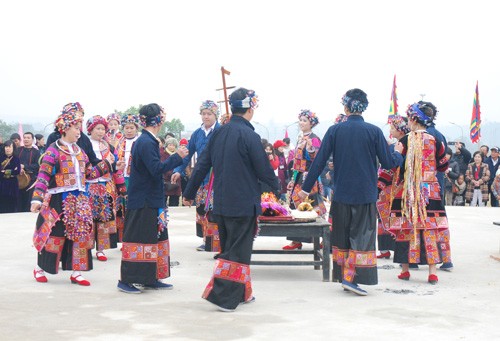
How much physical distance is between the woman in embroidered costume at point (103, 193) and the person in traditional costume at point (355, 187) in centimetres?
321

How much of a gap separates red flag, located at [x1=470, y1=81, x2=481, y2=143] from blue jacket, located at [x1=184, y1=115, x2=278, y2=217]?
23.8 m

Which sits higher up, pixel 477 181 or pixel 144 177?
pixel 477 181

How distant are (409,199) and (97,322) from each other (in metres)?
3.80

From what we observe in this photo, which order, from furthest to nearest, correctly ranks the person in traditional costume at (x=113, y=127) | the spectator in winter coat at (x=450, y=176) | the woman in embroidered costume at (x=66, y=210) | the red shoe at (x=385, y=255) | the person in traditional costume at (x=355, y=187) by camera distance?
the spectator in winter coat at (x=450, y=176) → the person in traditional costume at (x=113, y=127) → the red shoe at (x=385, y=255) → the woman in embroidered costume at (x=66, y=210) → the person in traditional costume at (x=355, y=187)

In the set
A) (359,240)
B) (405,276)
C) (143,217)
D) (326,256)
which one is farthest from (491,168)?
(143,217)

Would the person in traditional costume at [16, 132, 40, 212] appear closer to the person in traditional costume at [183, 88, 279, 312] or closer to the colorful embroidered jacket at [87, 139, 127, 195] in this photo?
the colorful embroidered jacket at [87, 139, 127, 195]

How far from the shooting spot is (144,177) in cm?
779

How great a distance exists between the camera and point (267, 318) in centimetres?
678

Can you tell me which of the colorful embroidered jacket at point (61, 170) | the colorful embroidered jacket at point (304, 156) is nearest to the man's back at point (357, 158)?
the colorful embroidered jacket at point (304, 156)

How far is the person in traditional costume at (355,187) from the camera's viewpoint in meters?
7.80

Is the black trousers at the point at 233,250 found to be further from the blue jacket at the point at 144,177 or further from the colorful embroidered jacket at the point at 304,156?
the colorful embroidered jacket at the point at 304,156

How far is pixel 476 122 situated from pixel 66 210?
24444 mm

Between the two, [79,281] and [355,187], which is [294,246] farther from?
[79,281]

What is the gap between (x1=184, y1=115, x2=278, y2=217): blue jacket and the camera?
7141 mm
